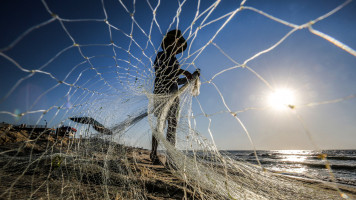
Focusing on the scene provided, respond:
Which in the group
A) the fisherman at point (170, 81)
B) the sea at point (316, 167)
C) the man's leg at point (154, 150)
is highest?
the fisherman at point (170, 81)

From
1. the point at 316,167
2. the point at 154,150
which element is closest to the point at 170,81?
the point at 154,150

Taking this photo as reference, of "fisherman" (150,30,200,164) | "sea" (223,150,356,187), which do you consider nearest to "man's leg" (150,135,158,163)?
"fisherman" (150,30,200,164)

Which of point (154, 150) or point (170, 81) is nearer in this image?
point (170, 81)

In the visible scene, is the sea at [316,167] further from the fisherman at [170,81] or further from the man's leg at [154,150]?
the man's leg at [154,150]

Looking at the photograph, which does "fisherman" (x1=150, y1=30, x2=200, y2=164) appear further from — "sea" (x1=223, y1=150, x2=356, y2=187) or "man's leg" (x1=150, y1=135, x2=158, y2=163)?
"sea" (x1=223, y1=150, x2=356, y2=187)

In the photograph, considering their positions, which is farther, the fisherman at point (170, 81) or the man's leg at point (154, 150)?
the man's leg at point (154, 150)

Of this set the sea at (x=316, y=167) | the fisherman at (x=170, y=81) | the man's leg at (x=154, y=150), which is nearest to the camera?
the fisherman at (x=170, y=81)

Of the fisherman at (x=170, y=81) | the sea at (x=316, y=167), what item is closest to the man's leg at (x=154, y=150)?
the fisherman at (x=170, y=81)

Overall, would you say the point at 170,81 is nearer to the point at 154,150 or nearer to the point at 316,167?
the point at 154,150

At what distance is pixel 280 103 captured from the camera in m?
0.99

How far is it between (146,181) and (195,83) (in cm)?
153

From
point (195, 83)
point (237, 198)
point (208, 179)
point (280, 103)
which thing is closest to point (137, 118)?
point (195, 83)

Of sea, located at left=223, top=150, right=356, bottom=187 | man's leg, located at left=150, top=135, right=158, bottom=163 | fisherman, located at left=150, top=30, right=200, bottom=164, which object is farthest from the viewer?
sea, located at left=223, top=150, right=356, bottom=187

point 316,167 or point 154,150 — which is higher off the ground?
point 154,150
